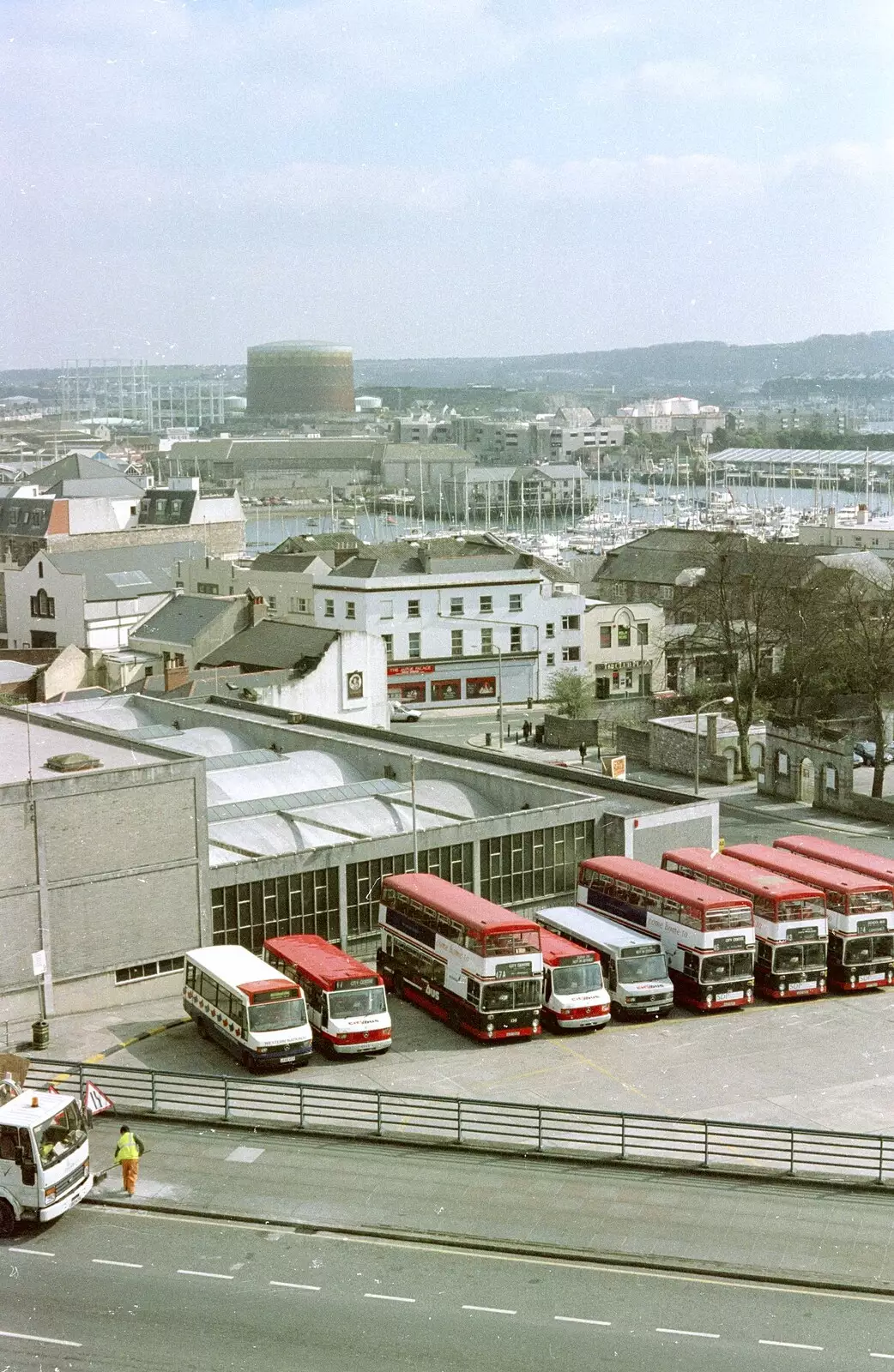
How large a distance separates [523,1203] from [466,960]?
330 inches

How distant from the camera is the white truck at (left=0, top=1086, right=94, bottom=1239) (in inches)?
843

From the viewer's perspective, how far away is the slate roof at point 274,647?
216ft

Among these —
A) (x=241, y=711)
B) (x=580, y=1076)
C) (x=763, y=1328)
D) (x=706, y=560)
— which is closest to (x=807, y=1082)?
(x=580, y=1076)

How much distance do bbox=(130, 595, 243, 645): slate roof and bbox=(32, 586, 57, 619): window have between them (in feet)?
22.6

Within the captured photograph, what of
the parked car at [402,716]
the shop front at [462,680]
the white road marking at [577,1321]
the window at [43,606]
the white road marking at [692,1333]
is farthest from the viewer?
the window at [43,606]

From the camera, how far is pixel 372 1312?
19.1m

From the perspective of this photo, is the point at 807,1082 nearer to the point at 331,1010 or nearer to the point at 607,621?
the point at 331,1010

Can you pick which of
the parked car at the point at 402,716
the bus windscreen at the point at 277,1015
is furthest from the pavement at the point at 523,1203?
the parked car at the point at 402,716

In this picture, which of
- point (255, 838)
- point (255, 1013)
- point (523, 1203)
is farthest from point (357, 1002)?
point (255, 838)

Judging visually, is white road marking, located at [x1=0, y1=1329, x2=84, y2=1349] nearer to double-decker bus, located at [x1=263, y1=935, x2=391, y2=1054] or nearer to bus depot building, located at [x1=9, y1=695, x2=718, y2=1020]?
double-decker bus, located at [x1=263, y1=935, x2=391, y2=1054]

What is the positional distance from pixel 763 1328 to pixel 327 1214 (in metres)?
6.50

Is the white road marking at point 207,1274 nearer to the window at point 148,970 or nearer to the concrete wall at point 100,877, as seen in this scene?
the concrete wall at point 100,877

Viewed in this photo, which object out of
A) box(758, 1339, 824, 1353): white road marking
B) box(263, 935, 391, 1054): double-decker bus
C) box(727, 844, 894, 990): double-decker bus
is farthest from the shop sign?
box(758, 1339, 824, 1353): white road marking

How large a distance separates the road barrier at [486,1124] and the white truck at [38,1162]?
11.4ft
